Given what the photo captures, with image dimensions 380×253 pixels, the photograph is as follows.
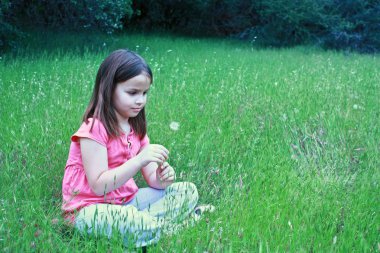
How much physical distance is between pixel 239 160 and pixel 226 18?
59.8ft

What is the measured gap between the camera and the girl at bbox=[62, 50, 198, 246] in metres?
2.75

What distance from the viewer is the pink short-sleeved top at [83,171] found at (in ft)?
9.55

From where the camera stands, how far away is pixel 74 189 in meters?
2.96

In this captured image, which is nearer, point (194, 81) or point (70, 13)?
point (194, 81)

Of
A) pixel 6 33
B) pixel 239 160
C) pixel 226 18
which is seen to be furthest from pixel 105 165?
pixel 226 18

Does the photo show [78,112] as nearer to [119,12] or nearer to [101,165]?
[101,165]

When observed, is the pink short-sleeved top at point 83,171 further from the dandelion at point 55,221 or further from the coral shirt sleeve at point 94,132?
the dandelion at point 55,221

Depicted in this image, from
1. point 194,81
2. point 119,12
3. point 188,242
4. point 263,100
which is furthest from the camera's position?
point 119,12

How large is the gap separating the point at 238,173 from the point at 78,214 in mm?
1298

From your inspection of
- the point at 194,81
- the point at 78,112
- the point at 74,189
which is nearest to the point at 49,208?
the point at 74,189

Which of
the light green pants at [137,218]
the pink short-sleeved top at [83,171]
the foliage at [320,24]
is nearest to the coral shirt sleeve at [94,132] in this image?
the pink short-sleeved top at [83,171]

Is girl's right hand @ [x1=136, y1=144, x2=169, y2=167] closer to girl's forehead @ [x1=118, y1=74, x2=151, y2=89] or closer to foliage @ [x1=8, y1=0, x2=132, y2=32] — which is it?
girl's forehead @ [x1=118, y1=74, x2=151, y2=89]

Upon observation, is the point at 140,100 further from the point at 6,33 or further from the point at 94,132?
the point at 6,33

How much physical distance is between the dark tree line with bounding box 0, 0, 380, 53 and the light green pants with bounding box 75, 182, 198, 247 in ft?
24.9
